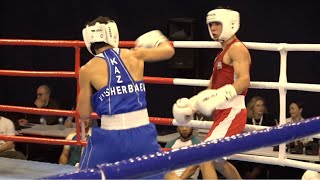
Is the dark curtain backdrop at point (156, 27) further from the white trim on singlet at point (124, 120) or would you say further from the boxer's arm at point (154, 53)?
the white trim on singlet at point (124, 120)

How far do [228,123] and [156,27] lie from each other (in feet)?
13.7

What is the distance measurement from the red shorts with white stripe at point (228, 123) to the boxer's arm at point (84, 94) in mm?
931

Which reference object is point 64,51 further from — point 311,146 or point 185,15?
→ point 311,146

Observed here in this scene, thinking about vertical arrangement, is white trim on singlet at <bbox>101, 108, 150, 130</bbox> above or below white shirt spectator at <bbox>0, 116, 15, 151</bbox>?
above

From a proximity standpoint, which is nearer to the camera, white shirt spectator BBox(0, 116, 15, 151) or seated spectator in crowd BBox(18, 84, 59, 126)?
white shirt spectator BBox(0, 116, 15, 151)

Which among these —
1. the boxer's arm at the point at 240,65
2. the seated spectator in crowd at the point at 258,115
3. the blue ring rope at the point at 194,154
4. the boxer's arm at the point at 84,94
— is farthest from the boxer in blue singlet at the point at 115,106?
the seated spectator in crowd at the point at 258,115

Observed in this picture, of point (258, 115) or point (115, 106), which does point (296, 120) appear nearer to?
point (258, 115)

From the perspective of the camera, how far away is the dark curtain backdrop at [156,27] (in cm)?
676

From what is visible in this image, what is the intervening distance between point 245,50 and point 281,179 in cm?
288

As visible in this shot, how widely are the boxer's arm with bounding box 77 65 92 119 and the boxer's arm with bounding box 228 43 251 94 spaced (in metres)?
0.96

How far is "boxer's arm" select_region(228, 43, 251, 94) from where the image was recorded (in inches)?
138

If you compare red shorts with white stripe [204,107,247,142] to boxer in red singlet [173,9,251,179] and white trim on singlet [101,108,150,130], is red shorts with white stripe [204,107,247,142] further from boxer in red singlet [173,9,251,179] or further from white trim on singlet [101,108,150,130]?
white trim on singlet [101,108,150,130]

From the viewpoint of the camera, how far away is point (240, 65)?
3514mm

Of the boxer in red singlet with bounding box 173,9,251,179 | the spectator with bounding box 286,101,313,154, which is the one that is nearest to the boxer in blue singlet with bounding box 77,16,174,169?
the boxer in red singlet with bounding box 173,9,251,179
